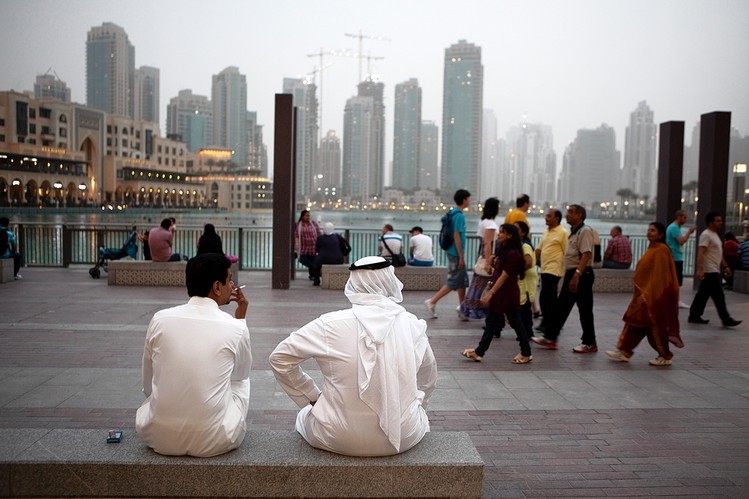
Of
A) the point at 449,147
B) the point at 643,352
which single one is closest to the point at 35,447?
the point at 643,352

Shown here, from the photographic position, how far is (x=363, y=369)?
3240 millimetres

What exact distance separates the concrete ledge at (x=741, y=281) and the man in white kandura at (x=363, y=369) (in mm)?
13680

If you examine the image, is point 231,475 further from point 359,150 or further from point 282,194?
point 359,150

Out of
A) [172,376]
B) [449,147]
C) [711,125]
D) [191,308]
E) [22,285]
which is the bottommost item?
[22,285]

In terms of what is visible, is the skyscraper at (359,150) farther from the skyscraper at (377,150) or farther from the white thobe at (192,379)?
the white thobe at (192,379)

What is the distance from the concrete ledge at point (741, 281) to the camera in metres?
14.5

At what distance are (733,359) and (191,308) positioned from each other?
7.09m

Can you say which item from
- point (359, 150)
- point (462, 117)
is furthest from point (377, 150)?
point (462, 117)

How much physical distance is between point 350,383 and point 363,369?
0.12m

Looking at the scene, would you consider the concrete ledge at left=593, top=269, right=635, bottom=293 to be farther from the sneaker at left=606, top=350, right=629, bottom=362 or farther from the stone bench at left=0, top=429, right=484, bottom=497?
the stone bench at left=0, top=429, right=484, bottom=497

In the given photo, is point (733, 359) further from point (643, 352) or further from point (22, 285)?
point (22, 285)

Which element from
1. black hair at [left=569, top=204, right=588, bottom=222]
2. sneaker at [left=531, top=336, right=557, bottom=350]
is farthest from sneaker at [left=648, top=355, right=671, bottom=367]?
black hair at [left=569, top=204, right=588, bottom=222]

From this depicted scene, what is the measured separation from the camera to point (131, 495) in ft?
10.9

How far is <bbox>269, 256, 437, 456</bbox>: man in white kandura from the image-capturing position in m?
3.28
